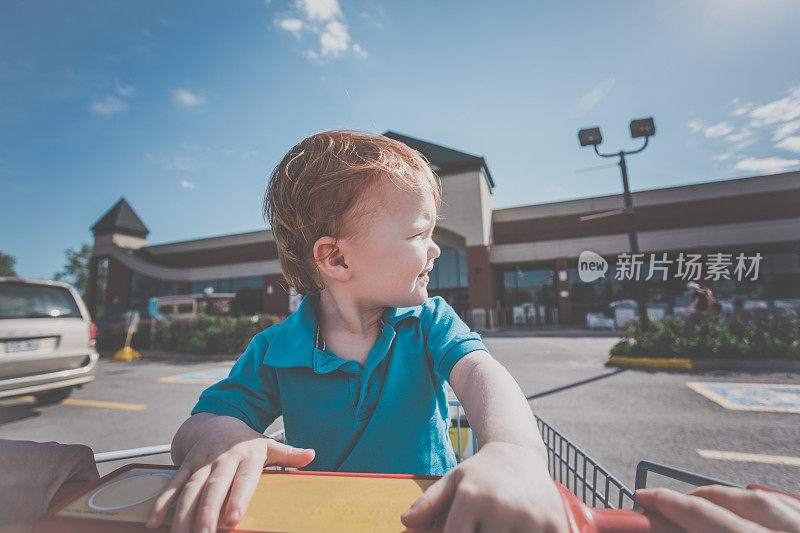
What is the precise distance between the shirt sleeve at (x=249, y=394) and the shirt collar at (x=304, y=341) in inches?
1.9

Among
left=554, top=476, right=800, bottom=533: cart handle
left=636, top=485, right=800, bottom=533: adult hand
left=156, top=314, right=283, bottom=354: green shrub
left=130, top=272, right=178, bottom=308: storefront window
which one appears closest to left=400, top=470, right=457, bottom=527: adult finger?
left=554, top=476, right=800, bottom=533: cart handle

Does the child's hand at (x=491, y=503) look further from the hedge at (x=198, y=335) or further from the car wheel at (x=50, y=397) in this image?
the hedge at (x=198, y=335)

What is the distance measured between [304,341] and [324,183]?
412 mm

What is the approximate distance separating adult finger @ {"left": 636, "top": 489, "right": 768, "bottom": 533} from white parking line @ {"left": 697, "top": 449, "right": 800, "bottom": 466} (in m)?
3.33

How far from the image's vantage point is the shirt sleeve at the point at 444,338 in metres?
0.86

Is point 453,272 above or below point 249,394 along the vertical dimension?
above

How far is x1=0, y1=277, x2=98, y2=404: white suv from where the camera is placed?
122 inches

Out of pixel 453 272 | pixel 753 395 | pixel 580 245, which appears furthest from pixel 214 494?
pixel 580 245

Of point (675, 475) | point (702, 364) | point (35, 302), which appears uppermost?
point (35, 302)

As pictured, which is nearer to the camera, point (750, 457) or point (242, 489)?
point (242, 489)

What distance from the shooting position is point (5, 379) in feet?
9.99

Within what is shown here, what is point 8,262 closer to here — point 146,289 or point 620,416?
point 620,416

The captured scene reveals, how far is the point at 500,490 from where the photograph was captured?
15.2 inches

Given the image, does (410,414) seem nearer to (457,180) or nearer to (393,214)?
(393,214)
